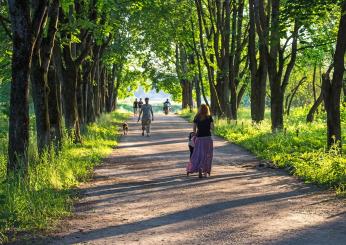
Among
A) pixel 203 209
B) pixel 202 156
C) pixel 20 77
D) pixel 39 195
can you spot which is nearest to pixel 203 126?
pixel 202 156

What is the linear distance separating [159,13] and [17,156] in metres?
23.3

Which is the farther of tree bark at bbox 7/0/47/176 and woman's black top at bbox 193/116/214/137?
woman's black top at bbox 193/116/214/137

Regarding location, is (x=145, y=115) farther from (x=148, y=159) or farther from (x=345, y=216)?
(x=345, y=216)

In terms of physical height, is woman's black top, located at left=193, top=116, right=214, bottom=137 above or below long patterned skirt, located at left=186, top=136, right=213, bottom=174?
above

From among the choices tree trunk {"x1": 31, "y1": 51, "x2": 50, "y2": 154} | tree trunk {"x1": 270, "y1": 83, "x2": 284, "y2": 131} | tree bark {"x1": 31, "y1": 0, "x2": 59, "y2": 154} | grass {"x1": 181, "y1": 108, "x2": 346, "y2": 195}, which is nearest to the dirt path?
grass {"x1": 181, "y1": 108, "x2": 346, "y2": 195}

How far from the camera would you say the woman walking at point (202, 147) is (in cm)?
1298

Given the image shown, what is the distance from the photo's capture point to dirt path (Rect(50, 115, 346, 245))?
23.7 feet

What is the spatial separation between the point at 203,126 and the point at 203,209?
439 centimetres

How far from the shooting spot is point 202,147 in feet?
43.4

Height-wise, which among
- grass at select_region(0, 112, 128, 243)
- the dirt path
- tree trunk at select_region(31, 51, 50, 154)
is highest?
tree trunk at select_region(31, 51, 50, 154)

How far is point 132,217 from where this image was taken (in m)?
8.62

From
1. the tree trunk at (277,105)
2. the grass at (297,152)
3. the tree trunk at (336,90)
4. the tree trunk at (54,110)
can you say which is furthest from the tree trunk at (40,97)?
the tree trunk at (277,105)

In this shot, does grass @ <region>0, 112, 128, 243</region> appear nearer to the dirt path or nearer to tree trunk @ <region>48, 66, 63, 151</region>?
the dirt path

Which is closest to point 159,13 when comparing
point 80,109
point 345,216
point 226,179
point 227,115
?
point 227,115
